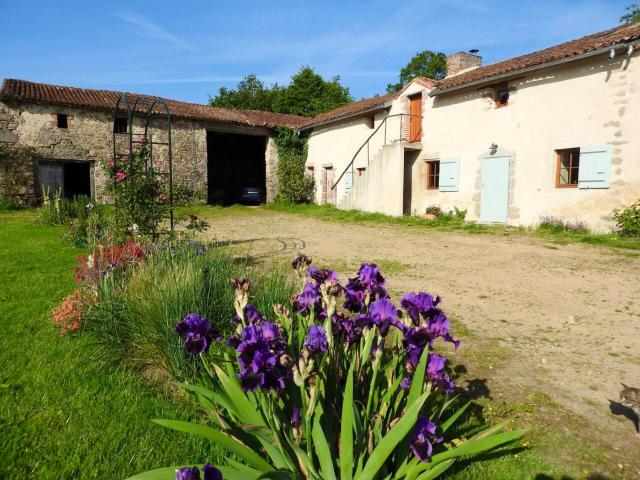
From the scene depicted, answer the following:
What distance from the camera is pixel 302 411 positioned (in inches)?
63.9

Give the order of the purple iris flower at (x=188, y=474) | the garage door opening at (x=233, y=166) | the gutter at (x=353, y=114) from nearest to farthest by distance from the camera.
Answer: the purple iris flower at (x=188, y=474) < the gutter at (x=353, y=114) < the garage door opening at (x=233, y=166)

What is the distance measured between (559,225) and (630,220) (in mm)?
1603

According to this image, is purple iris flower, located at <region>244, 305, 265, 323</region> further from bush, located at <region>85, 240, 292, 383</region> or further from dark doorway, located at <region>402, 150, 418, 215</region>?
dark doorway, located at <region>402, 150, 418, 215</region>

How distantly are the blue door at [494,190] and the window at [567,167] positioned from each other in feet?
4.40

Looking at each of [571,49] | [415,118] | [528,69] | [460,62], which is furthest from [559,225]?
[460,62]

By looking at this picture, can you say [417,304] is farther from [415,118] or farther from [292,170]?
[292,170]

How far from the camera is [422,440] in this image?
141 cm

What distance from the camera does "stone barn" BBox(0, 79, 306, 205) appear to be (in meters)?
15.4

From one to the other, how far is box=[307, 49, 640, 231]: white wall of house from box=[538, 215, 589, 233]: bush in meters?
0.14

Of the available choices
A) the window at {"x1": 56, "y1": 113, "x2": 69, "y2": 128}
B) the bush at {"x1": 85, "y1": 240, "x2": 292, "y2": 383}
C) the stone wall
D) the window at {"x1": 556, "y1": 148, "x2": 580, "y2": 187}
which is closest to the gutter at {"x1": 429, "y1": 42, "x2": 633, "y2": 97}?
the window at {"x1": 556, "y1": 148, "x2": 580, "y2": 187}

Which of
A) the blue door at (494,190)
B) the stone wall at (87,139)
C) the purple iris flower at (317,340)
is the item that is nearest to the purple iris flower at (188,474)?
→ the purple iris flower at (317,340)

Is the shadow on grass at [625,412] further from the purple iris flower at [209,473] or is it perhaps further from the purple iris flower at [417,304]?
the purple iris flower at [209,473]

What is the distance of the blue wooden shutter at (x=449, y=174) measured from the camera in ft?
44.3

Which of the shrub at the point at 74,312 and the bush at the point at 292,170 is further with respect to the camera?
the bush at the point at 292,170
